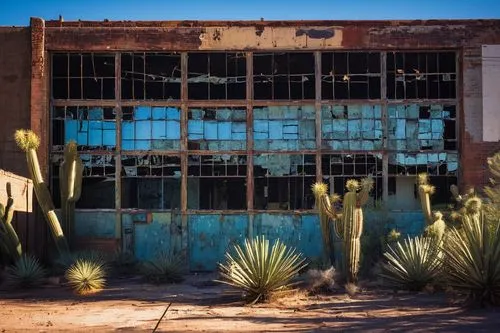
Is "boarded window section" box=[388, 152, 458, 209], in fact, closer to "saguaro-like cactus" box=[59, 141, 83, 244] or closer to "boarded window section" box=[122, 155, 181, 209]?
"boarded window section" box=[122, 155, 181, 209]

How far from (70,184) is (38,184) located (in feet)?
3.53

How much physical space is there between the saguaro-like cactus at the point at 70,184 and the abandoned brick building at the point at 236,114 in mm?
1209

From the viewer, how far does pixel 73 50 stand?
18391 millimetres

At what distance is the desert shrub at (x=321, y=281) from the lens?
1261 cm

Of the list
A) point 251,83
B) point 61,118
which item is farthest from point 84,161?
point 251,83

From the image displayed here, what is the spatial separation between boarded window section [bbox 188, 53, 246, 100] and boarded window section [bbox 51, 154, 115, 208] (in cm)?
328

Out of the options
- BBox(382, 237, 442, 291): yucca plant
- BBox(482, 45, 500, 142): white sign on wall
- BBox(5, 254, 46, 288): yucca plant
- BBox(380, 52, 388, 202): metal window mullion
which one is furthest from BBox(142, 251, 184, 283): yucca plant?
BBox(482, 45, 500, 142): white sign on wall

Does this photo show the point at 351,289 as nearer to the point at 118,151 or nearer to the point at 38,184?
the point at 38,184

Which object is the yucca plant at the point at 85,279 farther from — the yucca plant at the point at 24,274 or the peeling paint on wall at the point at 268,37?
the peeling paint on wall at the point at 268,37

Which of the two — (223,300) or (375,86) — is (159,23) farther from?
(223,300)

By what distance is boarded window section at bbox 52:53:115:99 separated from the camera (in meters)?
18.5

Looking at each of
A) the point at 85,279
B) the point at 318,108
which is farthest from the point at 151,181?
the point at 85,279

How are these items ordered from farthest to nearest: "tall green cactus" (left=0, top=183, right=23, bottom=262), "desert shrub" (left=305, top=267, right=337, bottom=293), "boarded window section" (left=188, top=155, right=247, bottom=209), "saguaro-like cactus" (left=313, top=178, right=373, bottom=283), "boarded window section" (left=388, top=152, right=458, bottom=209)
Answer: "boarded window section" (left=188, top=155, right=247, bottom=209), "boarded window section" (left=388, top=152, right=458, bottom=209), "tall green cactus" (left=0, top=183, right=23, bottom=262), "saguaro-like cactus" (left=313, top=178, right=373, bottom=283), "desert shrub" (left=305, top=267, right=337, bottom=293)

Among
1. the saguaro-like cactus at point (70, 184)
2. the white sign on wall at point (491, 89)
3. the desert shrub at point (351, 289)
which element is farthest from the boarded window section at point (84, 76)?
the white sign on wall at point (491, 89)
